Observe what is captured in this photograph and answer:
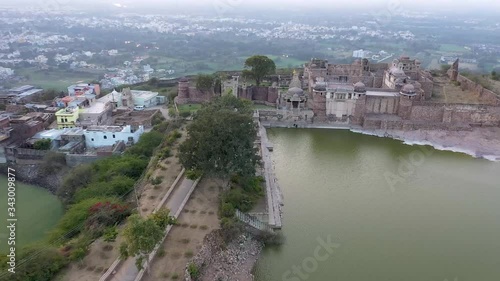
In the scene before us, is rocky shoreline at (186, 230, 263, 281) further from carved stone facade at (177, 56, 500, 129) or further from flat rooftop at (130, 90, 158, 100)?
flat rooftop at (130, 90, 158, 100)

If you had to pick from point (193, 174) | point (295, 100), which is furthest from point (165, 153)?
point (295, 100)

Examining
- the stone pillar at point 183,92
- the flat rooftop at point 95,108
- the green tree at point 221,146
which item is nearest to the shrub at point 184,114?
the stone pillar at point 183,92

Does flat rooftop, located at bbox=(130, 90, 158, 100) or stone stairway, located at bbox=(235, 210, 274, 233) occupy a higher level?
flat rooftop, located at bbox=(130, 90, 158, 100)

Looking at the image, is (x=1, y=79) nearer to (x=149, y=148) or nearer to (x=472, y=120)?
(x=149, y=148)

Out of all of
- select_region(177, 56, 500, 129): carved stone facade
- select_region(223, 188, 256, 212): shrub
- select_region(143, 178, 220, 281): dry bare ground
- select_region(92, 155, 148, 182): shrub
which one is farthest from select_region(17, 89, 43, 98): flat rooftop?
select_region(223, 188, 256, 212): shrub

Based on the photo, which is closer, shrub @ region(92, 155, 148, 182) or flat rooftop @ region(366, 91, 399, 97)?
shrub @ region(92, 155, 148, 182)

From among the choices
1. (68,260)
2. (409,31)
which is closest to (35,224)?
(68,260)

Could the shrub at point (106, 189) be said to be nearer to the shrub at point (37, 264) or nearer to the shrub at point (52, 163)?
the shrub at point (52, 163)

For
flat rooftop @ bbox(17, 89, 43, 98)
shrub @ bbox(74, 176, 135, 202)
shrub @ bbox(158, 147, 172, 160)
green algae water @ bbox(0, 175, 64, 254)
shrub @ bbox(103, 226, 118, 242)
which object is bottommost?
green algae water @ bbox(0, 175, 64, 254)

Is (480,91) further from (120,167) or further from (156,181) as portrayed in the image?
(120,167)
